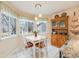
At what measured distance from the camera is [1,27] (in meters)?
1.64

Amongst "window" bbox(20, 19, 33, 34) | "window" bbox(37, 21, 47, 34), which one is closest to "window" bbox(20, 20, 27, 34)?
"window" bbox(20, 19, 33, 34)

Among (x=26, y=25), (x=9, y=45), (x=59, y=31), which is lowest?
(x=9, y=45)

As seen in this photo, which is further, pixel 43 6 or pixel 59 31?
pixel 59 31

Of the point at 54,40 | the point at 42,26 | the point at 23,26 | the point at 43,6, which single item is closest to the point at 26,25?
the point at 23,26

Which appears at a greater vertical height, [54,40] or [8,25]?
[8,25]

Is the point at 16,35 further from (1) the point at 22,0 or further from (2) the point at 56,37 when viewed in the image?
(2) the point at 56,37

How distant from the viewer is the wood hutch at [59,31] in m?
1.68

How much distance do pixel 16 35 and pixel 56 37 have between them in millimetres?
705

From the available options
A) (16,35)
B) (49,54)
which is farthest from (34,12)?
(49,54)

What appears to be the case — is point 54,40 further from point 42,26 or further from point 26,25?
point 26,25

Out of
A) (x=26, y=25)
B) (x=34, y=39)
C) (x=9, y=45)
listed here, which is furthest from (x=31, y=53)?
(x=26, y=25)

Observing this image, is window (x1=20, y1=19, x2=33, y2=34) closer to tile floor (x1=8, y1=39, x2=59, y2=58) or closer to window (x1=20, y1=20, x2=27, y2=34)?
window (x1=20, y1=20, x2=27, y2=34)

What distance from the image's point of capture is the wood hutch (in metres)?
1.68

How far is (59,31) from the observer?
5.69ft
